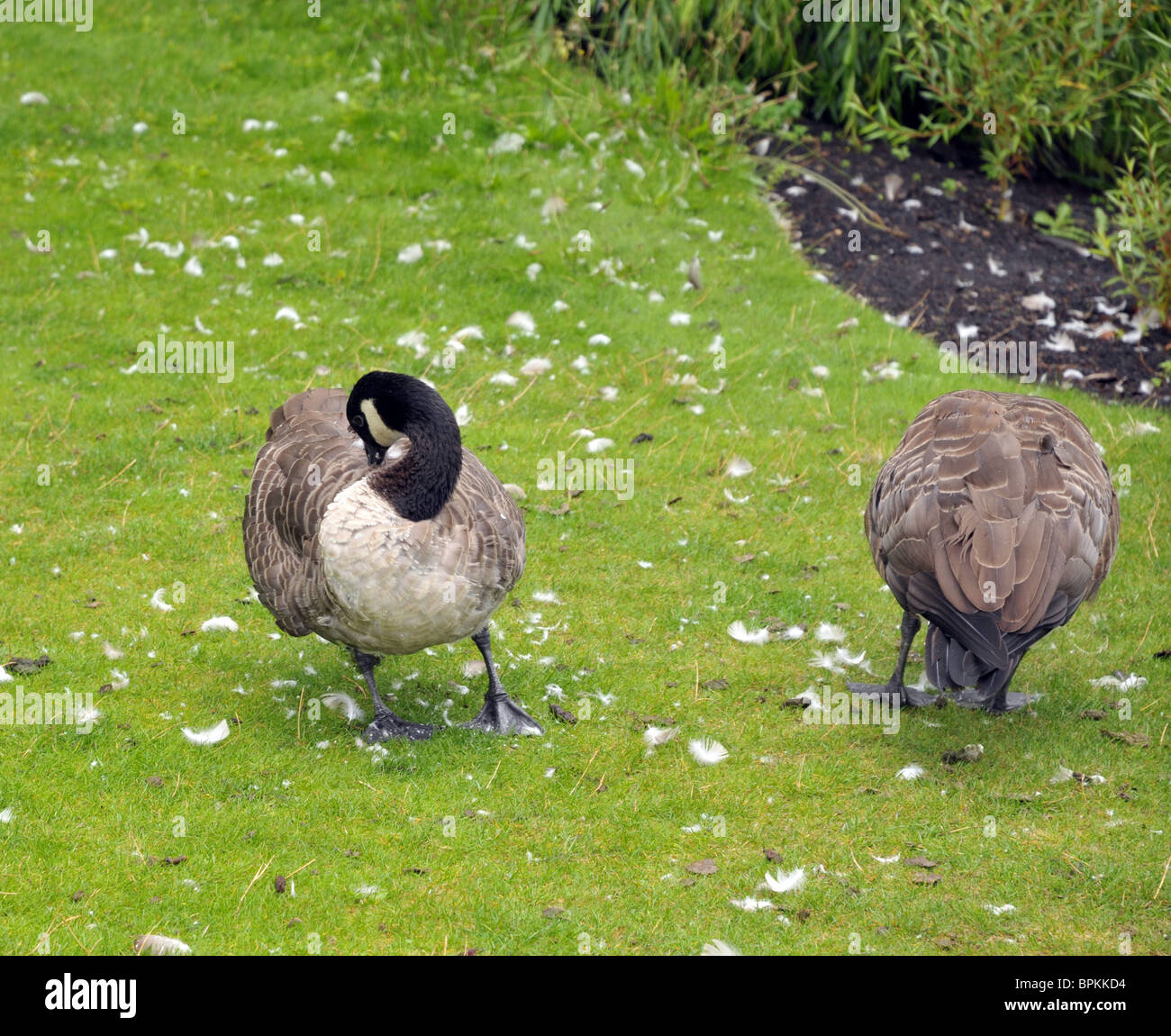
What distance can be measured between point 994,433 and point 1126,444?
14.5 ft

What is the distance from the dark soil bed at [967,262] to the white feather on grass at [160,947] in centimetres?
918

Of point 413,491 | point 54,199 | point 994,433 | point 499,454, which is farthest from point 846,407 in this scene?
point 54,199

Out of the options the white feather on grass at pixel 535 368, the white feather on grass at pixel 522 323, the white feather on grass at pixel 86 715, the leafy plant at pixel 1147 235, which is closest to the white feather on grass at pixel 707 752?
the white feather on grass at pixel 86 715

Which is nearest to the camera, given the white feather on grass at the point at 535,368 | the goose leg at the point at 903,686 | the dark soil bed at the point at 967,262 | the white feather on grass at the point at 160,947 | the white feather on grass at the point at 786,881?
the white feather on grass at the point at 160,947

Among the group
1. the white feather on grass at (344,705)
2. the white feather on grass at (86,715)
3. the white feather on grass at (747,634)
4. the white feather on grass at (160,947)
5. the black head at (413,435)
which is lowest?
the white feather on grass at (160,947)

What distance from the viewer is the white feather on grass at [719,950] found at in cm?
529

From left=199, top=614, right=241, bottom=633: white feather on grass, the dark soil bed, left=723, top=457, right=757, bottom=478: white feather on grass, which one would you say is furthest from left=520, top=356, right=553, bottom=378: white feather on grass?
left=199, top=614, right=241, bottom=633: white feather on grass

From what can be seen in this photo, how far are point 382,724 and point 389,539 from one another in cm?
125

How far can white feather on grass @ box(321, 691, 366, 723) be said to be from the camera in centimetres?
705

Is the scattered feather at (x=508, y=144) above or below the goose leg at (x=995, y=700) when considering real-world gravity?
above

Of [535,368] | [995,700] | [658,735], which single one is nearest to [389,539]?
[658,735]

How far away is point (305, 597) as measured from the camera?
6543mm

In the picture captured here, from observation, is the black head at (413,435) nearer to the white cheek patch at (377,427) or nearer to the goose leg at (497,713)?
the white cheek patch at (377,427)

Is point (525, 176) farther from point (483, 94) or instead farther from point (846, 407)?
point (846, 407)
